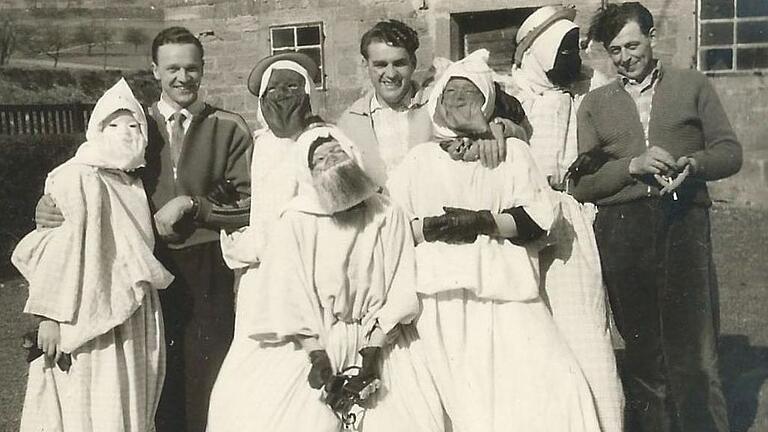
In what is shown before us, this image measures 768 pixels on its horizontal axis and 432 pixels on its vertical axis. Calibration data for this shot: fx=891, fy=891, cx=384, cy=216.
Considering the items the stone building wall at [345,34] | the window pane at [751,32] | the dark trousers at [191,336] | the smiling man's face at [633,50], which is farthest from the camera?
the window pane at [751,32]

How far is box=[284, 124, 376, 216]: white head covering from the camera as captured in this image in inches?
134

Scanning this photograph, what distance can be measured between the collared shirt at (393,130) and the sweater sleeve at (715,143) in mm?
1227

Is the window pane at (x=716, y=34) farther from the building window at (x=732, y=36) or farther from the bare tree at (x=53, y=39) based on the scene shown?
the bare tree at (x=53, y=39)

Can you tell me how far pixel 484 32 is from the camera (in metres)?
6.41

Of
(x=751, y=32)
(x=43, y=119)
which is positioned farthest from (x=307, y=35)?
(x=751, y=32)

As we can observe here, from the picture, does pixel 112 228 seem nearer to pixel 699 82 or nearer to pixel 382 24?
pixel 382 24

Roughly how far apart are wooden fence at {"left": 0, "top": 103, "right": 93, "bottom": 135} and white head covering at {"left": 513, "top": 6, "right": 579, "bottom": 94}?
286 cm

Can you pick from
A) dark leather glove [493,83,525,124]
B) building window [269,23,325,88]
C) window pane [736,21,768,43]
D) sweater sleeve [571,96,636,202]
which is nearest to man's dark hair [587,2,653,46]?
sweater sleeve [571,96,636,202]

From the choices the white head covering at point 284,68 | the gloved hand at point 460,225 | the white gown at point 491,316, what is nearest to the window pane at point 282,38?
the white head covering at point 284,68

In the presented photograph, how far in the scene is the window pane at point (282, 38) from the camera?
627cm

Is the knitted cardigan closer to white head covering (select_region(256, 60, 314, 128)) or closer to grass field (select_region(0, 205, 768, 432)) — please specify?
white head covering (select_region(256, 60, 314, 128))

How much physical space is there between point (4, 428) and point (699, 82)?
3974 mm

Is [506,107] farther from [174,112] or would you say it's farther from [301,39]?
[301,39]

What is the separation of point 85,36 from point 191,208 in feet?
8.82
